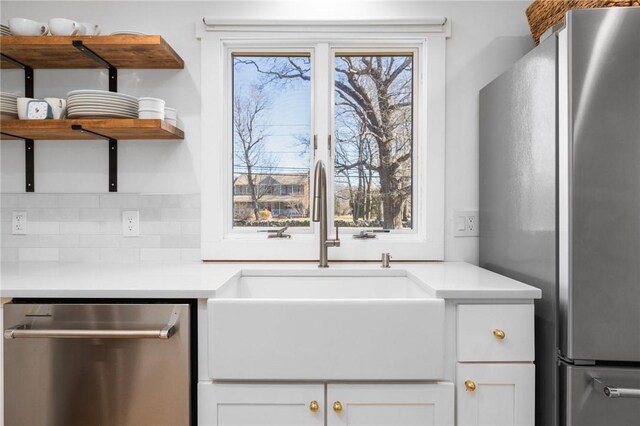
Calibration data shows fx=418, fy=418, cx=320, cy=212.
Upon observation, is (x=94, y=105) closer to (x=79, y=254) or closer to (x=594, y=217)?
(x=79, y=254)

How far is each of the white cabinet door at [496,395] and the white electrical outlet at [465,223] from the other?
0.75 m

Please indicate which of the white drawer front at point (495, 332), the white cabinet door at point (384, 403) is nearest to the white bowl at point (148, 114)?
the white cabinet door at point (384, 403)

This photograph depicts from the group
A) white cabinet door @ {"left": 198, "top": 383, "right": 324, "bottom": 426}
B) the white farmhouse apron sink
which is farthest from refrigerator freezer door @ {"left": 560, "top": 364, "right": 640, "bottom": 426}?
white cabinet door @ {"left": 198, "top": 383, "right": 324, "bottom": 426}

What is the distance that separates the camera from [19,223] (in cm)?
194

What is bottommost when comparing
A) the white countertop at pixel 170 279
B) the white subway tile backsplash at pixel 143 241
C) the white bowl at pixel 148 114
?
the white countertop at pixel 170 279

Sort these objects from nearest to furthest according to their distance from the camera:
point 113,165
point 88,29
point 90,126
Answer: point 90,126, point 88,29, point 113,165

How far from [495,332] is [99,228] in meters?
1.72

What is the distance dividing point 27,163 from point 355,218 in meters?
1.54

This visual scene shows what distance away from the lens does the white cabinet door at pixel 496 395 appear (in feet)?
4.23

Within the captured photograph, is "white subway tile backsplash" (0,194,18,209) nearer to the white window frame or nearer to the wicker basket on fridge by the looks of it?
the white window frame

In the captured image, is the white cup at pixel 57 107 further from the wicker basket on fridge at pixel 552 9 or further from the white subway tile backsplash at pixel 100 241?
the wicker basket on fridge at pixel 552 9

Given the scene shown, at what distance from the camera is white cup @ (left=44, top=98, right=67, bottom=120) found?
170cm

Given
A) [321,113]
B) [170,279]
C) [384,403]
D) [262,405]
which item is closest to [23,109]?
[170,279]

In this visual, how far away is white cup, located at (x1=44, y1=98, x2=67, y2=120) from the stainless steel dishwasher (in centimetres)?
86
